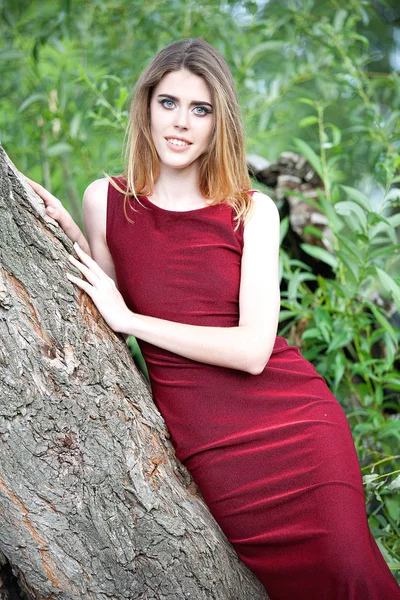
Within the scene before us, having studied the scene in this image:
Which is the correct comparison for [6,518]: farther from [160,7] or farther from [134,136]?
[160,7]

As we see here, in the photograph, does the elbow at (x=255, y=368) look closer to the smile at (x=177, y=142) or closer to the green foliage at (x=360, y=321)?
the smile at (x=177, y=142)

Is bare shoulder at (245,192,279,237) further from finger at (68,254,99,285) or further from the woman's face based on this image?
finger at (68,254,99,285)

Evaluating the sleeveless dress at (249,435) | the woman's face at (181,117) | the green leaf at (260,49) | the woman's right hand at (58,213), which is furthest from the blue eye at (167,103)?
Answer: the green leaf at (260,49)

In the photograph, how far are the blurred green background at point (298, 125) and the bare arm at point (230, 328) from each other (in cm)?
62

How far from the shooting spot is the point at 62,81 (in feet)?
9.77

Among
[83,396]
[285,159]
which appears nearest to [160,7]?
[285,159]

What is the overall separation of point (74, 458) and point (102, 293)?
37cm

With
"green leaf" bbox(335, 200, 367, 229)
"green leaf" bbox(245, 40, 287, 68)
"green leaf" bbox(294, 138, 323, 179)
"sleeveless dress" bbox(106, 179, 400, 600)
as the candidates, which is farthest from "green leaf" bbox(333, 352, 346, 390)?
"green leaf" bbox(245, 40, 287, 68)

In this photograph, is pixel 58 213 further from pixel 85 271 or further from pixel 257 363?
pixel 257 363

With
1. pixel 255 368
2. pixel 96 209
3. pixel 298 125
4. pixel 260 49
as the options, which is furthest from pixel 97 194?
pixel 260 49

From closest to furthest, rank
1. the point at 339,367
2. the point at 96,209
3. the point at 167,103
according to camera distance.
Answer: the point at 167,103 → the point at 96,209 → the point at 339,367

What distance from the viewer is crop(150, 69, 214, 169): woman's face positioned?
1.76 metres

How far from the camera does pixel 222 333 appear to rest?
1.66 meters

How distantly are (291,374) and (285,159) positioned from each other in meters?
1.52
